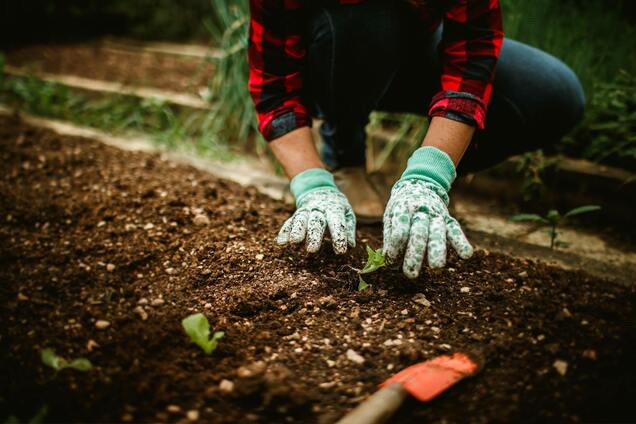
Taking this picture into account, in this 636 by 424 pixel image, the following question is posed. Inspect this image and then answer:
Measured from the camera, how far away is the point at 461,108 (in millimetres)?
1139

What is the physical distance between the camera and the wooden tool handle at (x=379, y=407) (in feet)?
2.48

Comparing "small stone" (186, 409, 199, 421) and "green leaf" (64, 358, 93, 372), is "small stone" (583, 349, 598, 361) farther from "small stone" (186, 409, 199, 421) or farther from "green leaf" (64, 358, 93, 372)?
"green leaf" (64, 358, 93, 372)

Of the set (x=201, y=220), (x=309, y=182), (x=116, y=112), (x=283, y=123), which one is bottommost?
(x=116, y=112)

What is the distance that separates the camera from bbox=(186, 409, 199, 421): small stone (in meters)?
0.81

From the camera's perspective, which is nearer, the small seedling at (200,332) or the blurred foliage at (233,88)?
the small seedling at (200,332)

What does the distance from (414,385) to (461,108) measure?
2.15ft

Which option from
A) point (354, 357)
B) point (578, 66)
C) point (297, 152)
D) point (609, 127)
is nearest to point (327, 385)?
point (354, 357)

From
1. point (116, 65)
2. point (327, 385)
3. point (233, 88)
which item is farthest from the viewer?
point (116, 65)

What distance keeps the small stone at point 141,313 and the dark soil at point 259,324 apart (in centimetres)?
2

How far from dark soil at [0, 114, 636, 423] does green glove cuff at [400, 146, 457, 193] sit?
0.25 m

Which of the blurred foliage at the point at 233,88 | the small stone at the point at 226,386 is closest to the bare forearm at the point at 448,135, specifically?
the small stone at the point at 226,386

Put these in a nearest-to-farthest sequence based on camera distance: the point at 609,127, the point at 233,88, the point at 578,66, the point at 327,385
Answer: the point at 327,385
the point at 609,127
the point at 578,66
the point at 233,88

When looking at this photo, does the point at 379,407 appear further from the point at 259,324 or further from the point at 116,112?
the point at 116,112

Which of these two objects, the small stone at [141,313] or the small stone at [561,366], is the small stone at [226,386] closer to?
the small stone at [141,313]
